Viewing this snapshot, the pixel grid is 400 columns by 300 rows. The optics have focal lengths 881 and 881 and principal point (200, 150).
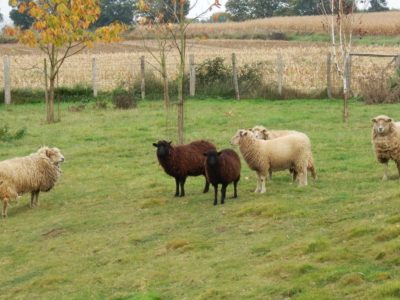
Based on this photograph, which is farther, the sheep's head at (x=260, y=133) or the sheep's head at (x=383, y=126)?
the sheep's head at (x=260, y=133)

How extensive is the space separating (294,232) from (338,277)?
110 inches

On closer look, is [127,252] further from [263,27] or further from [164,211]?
[263,27]

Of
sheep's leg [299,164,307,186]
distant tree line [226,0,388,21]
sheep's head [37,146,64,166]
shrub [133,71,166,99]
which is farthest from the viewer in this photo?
distant tree line [226,0,388,21]

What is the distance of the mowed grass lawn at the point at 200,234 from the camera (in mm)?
10900

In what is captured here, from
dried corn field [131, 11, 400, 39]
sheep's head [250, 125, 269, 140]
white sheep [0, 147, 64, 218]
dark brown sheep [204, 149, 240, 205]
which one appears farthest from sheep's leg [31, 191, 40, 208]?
dried corn field [131, 11, 400, 39]

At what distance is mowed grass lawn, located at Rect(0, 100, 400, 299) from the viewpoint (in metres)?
10.9

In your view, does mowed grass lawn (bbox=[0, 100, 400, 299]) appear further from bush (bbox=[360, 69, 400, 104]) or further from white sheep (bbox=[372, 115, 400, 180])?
bush (bbox=[360, 69, 400, 104])

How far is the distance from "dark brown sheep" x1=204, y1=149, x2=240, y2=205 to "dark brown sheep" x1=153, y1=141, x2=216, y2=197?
1.07 m

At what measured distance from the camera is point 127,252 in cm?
1370

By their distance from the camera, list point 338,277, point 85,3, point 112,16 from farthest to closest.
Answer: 1. point 112,16
2. point 85,3
3. point 338,277

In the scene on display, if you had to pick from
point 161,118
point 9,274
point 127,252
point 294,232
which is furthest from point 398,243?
point 161,118

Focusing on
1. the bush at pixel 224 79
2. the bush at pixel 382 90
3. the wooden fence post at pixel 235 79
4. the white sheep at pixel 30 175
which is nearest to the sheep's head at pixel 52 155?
the white sheep at pixel 30 175

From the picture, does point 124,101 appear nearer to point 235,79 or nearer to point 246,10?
point 235,79

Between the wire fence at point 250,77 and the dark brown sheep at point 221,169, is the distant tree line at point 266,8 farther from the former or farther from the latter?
the dark brown sheep at point 221,169
